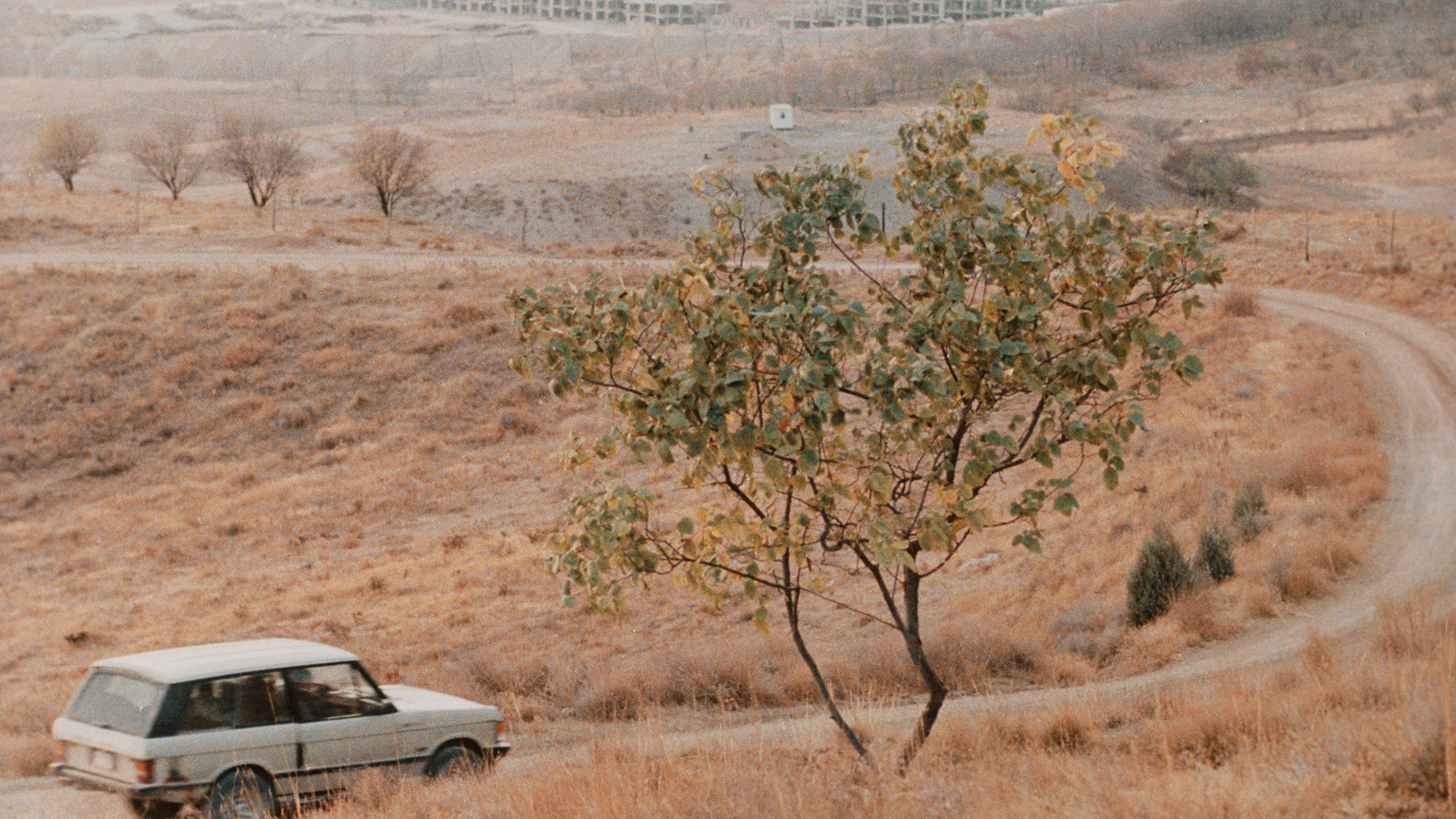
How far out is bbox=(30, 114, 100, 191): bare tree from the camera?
72000mm

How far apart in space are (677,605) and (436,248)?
35125mm

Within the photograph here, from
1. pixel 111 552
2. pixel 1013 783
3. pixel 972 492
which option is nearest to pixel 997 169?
pixel 972 492

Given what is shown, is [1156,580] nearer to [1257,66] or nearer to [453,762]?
[453,762]

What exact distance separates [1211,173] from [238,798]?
245 feet

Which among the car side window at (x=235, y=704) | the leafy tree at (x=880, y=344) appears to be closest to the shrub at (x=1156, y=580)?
the leafy tree at (x=880, y=344)

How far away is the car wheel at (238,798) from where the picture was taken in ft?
29.3

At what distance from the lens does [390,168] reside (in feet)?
214

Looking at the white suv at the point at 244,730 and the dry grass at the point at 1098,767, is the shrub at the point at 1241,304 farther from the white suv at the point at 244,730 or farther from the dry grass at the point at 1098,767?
the white suv at the point at 244,730

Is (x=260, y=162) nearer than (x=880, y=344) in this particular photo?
No

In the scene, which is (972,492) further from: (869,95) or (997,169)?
(869,95)

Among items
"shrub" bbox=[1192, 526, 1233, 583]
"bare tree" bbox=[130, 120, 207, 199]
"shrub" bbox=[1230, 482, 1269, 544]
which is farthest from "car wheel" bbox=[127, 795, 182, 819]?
"bare tree" bbox=[130, 120, 207, 199]

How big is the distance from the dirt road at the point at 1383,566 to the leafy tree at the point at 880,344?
10.4ft

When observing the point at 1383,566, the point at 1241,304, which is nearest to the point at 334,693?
the point at 1383,566

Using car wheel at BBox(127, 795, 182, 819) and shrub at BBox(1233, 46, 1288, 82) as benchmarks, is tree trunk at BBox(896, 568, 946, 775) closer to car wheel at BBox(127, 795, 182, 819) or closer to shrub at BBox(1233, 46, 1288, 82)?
car wheel at BBox(127, 795, 182, 819)
